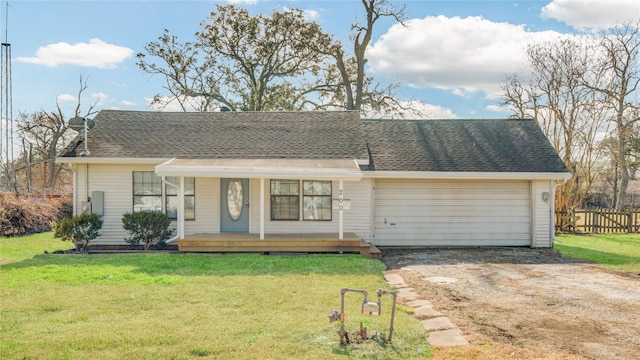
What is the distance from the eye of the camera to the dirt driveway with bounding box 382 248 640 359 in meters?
4.80

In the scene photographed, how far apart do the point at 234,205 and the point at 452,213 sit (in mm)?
6164

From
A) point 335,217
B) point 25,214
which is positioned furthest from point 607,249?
point 25,214

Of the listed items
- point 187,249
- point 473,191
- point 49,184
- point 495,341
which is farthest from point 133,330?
point 49,184

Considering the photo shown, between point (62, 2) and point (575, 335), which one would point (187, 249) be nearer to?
point (62, 2)

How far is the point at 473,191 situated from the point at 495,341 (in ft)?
29.1

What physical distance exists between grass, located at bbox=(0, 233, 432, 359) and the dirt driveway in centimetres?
76

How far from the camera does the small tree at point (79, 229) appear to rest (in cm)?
1142

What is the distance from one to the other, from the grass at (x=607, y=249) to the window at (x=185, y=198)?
9875 mm

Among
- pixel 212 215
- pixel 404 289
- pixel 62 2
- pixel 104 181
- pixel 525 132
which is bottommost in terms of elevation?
pixel 404 289

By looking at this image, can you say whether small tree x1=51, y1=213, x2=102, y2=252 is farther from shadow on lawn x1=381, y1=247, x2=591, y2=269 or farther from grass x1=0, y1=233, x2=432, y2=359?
shadow on lawn x1=381, y1=247, x2=591, y2=269

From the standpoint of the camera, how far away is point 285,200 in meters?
12.7

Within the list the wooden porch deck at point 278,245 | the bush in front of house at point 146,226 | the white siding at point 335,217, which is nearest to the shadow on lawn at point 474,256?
the wooden porch deck at point 278,245

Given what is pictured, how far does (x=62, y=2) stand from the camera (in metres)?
12.3

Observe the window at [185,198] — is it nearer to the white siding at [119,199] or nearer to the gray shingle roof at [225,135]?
the white siding at [119,199]
